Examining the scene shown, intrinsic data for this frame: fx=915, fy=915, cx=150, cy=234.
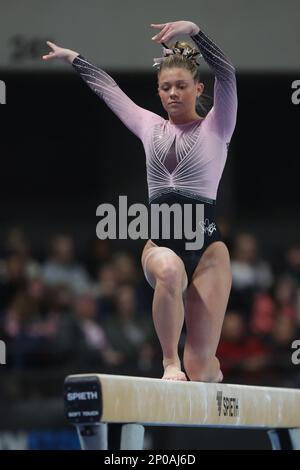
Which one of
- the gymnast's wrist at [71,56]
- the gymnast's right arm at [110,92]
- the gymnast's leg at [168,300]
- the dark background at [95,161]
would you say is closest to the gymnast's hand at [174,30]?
the gymnast's right arm at [110,92]

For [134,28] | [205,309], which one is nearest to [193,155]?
[205,309]

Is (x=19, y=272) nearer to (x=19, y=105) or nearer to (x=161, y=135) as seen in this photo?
(x=19, y=105)

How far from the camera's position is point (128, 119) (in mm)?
4871

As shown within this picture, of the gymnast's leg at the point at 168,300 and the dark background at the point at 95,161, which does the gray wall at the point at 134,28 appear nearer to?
the dark background at the point at 95,161

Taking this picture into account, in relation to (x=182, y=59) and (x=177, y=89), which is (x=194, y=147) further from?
(x=182, y=59)

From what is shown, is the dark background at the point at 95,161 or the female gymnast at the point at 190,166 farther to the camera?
the dark background at the point at 95,161

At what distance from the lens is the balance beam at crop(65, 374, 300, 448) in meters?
3.84

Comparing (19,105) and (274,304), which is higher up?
(19,105)

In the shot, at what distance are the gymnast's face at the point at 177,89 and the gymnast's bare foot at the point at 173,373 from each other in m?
1.29

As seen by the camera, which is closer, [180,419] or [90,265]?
[180,419]

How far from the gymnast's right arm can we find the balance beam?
1.39 meters

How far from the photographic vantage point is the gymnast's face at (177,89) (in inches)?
183
